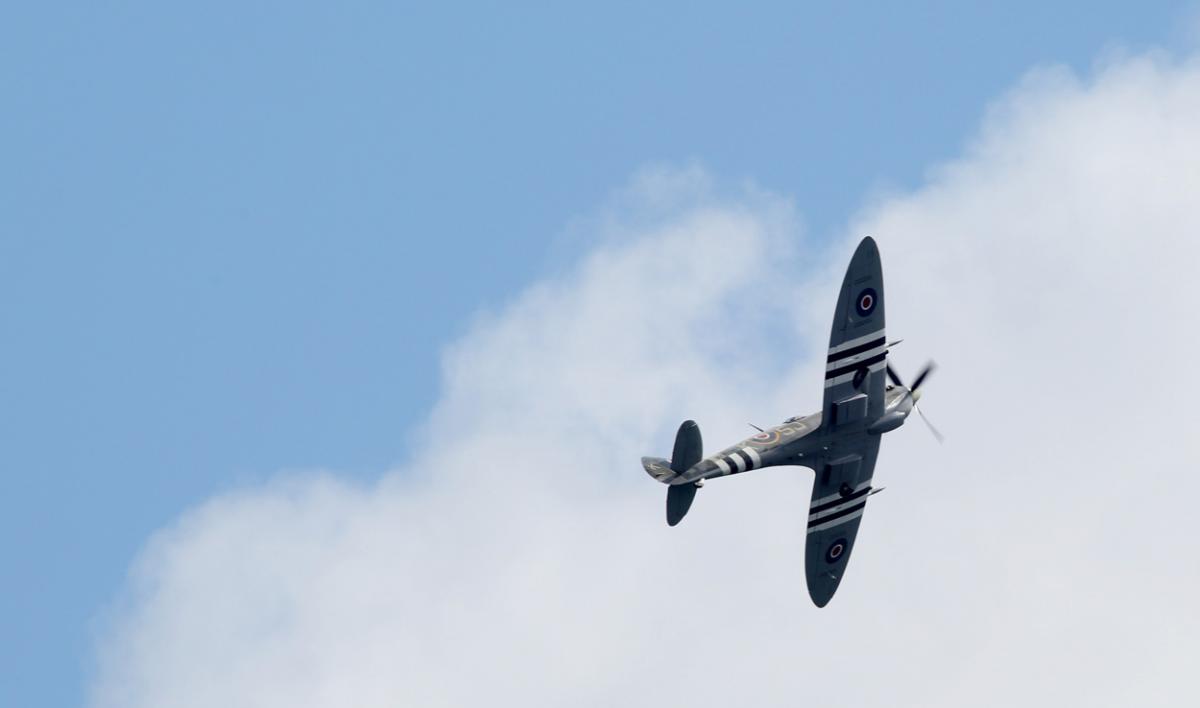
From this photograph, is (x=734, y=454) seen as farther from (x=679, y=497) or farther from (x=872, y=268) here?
(x=872, y=268)

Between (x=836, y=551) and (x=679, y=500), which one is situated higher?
(x=836, y=551)

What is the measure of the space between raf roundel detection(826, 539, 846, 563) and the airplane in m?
2.60

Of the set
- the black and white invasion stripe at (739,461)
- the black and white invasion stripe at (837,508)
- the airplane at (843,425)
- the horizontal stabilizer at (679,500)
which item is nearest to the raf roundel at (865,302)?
the airplane at (843,425)

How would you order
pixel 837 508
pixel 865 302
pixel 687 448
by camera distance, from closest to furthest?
pixel 687 448, pixel 865 302, pixel 837 508

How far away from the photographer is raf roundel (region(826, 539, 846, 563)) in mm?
76125

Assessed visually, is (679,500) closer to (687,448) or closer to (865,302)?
(687,448)

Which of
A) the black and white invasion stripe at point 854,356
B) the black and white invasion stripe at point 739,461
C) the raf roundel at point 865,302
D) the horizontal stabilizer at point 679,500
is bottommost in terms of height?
the horizontal stabilizer at point 679,500

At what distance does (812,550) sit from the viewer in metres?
76.0

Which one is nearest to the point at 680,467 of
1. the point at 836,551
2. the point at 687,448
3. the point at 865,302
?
the point at 687,448

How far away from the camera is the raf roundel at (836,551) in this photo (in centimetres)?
7612

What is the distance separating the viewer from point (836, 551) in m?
76.2

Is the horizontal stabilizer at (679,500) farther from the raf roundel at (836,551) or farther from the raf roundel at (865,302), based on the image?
the raf roundel at (836,551)

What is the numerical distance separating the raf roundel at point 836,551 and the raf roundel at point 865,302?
32.5ft

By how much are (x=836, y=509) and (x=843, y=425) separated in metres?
5.06
